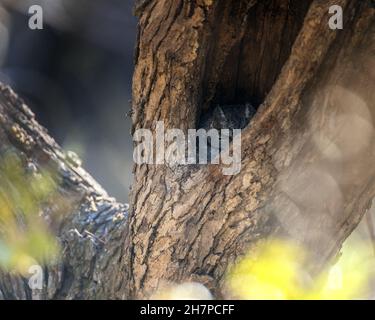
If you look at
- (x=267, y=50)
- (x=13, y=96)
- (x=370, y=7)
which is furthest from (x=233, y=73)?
(x=13, y=96)

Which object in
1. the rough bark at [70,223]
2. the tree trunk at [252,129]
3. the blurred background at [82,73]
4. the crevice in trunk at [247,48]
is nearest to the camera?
the tree trunk at [252,129]

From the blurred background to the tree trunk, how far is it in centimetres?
240

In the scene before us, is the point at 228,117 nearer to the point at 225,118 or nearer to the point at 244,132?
the point at 225,118

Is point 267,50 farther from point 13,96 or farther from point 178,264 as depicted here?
point 13,96

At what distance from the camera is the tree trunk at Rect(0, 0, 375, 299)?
1.65 m

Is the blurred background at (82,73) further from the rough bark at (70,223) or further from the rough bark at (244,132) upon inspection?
the rough bark at (244,132)

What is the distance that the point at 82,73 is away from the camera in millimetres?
4613

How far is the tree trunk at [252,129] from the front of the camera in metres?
1.65

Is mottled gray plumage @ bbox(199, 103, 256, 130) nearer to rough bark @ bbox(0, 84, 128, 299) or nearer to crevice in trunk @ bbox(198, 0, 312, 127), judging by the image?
crevice in trunk @ bbox(198, 0, 312, 127)

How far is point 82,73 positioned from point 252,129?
3.04 m

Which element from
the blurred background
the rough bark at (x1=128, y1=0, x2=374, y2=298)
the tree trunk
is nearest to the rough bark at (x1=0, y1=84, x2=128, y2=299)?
the tree trunk

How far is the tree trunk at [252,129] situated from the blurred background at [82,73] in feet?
7.87

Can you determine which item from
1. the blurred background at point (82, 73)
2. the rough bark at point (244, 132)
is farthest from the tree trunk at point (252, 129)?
the blurred background at point (82, 73)

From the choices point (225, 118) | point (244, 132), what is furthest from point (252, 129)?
point (225, 118)
